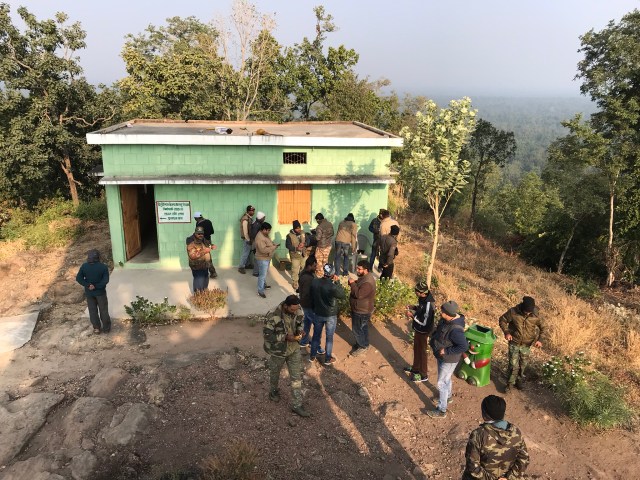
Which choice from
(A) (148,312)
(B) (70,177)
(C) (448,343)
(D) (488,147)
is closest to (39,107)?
(B) (70,177)

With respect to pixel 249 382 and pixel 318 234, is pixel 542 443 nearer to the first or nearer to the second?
pixel 249 382

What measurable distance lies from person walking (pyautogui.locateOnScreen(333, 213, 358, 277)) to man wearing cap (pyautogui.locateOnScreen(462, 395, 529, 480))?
667 centimetres

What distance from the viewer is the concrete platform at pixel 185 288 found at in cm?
919

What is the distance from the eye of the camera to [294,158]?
1132 centimetres

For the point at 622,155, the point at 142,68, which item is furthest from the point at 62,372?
the point at 142,68

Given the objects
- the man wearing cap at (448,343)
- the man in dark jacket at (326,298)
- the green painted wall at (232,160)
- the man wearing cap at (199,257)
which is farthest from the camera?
the green painted wall at (232,160)

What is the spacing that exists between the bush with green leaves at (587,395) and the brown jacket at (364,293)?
292 cm

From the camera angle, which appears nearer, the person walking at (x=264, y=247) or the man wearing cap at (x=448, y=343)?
the man wearing cap at (x=448, y=343)

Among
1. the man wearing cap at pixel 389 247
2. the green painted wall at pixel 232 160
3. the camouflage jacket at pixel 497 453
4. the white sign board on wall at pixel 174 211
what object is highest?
the green painted wall at pixel 232 160

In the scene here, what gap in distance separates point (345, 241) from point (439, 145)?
326cm

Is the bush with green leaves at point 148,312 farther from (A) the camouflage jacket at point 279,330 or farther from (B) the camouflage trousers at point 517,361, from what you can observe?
(B) the camouflage trousers at point 517,361

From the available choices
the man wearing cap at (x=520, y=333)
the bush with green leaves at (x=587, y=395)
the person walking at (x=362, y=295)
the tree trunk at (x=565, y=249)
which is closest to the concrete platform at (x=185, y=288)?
the person walking at (x=362, y=295)

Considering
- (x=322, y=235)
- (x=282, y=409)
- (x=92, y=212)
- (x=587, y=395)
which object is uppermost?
(x=322, y=235)

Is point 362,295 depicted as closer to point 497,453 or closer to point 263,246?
point 263,246
